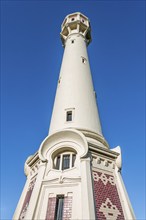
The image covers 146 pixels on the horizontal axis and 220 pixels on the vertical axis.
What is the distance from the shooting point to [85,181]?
11.2 metres

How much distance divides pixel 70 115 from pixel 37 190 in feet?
21.5

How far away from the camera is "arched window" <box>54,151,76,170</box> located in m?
12.9

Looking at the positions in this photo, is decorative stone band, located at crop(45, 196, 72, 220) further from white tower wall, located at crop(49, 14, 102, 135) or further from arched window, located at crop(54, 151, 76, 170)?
white tower wall, located at crop(49, 14, 102, 135)

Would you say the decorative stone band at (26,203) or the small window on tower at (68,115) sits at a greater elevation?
the small window on tower at (68,115)

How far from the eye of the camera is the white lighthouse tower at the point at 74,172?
35.0ft

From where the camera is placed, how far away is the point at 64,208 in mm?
10664

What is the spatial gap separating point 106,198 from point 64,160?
3354 mm

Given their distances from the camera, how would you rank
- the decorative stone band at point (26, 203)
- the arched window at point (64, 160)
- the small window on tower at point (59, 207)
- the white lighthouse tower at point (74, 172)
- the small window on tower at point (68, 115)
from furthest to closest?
the small window on tower at point (68, 115) < the arched window at point (64, 160) < the decorative stone band at point (26, 203) < the white lighthouse tower at point (74, 172) < the small window on tower at point (59, 207)

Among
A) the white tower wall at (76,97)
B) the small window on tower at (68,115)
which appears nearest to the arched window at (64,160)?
the white tower wall at (76,97)

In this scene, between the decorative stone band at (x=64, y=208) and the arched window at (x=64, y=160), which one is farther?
the arched window at (x=64, y=160)

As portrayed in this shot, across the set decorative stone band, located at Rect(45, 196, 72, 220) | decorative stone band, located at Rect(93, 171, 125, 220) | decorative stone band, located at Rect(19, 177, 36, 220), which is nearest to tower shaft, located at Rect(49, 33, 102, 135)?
decorative stone band, located at Rect(93, 171, 125, 220)

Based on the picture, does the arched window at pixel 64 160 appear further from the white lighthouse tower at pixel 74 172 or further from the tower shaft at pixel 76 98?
the tower shaft at pixel 76 98

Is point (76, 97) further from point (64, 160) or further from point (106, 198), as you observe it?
point (106, 198)

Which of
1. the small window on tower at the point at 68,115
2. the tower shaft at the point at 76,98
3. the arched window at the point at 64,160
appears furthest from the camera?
the small window on tower at the point at 68,115
